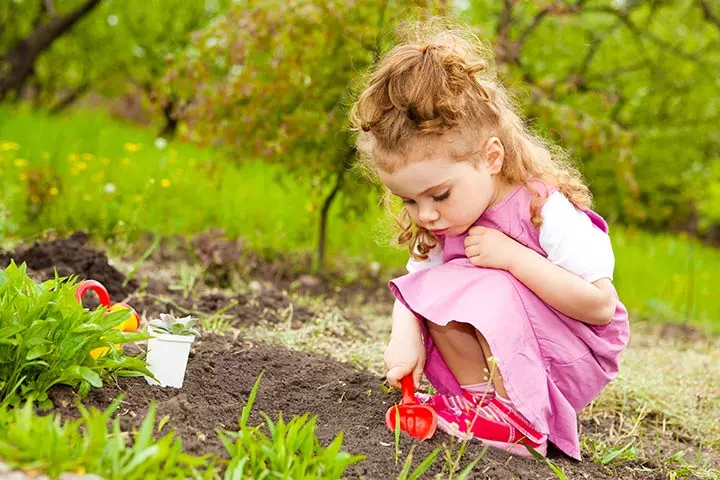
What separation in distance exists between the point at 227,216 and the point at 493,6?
4.28 meters

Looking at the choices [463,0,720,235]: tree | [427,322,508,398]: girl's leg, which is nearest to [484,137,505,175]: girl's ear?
[427,322,508,398]: girl's leg

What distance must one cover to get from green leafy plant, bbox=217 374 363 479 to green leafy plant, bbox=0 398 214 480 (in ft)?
0.28

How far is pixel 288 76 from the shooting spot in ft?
14.0

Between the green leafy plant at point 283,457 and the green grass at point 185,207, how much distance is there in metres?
2.06

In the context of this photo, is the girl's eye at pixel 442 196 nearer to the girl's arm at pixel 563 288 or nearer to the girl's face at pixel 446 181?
the girl's face at pixel 446 181

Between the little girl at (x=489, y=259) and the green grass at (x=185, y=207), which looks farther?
the green grass at (x=185, y=207)

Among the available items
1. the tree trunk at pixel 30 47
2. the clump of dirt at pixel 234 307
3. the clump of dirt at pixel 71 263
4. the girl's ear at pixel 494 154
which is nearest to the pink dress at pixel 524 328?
the girl's ear at pixel 494 154

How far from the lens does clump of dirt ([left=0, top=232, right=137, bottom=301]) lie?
3.44 metres

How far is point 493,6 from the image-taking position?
8.50 meters

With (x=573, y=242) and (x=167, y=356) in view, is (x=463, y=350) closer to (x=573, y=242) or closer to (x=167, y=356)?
(x=573, y=242)

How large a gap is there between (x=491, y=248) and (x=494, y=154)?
257mm

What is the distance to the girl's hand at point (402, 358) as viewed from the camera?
93.8 inches

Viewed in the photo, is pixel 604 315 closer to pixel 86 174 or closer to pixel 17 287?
pixel 17 287

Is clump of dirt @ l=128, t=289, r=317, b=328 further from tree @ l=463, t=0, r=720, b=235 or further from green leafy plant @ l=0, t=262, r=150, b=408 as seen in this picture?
tree @ l=463, t=0, r=720, b=235
